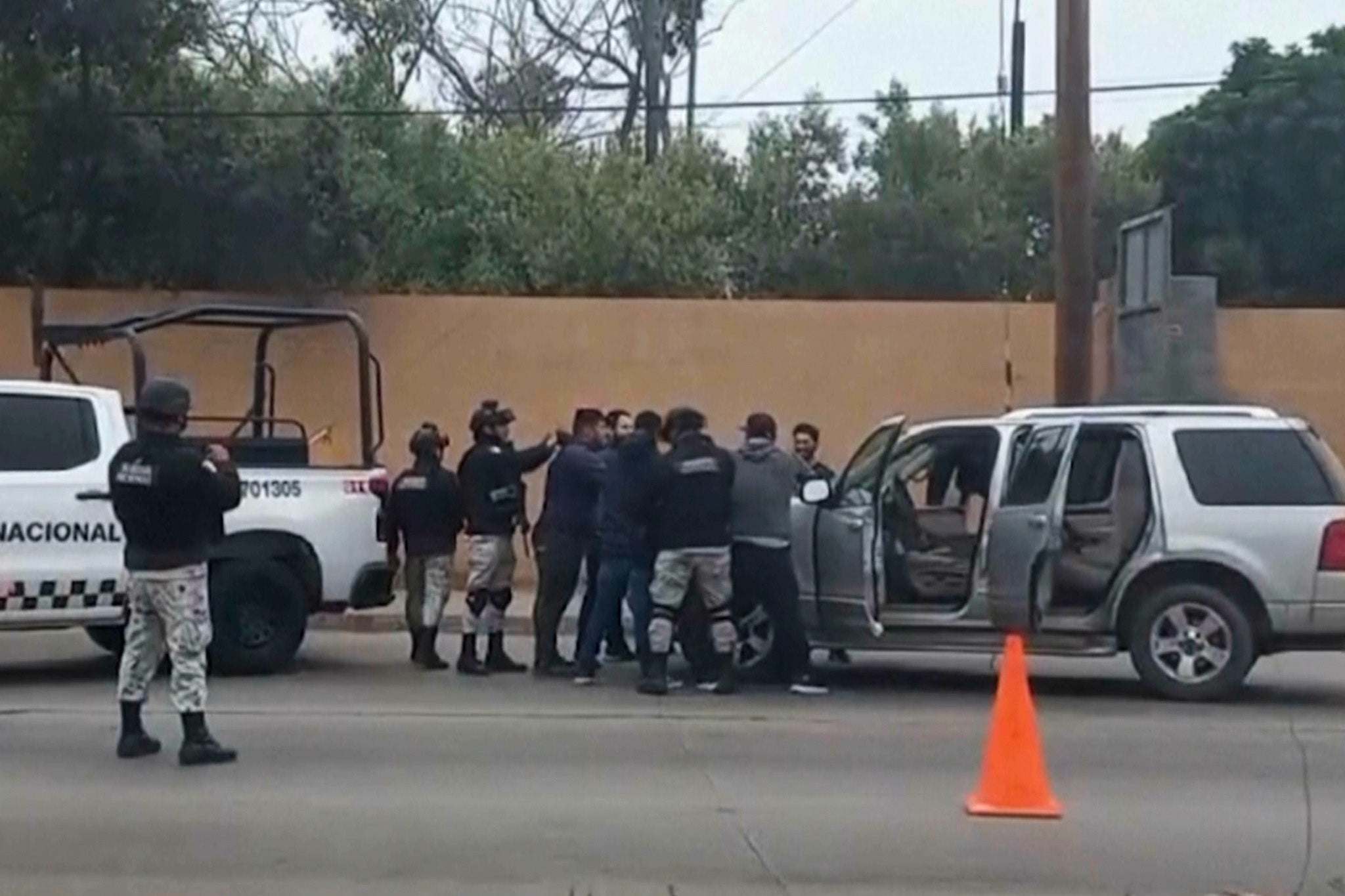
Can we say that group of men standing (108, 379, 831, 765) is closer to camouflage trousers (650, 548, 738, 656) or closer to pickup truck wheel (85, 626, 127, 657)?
camouflage trousers (650, 548, 738, 656)

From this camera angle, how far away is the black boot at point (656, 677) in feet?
48.9

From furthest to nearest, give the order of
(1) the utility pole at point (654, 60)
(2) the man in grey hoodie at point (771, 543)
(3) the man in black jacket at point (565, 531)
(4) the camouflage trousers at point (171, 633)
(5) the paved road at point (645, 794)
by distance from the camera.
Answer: (1) the utility pole at point (654, 60)
(3) the man in black jacket at point (565, 531)
(2) the man in grey hoodie at point (771, 543)
(4) the camouflage trousers at point (171, 633)
(5) the paved road at point (645, 794)

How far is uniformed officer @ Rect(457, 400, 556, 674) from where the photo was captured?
16.0 m

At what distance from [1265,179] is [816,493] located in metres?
25.2

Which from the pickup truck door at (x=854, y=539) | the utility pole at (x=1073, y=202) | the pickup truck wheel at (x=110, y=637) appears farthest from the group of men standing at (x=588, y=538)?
the utility pole at (x=1073, y=202)

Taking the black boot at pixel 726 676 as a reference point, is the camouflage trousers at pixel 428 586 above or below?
above

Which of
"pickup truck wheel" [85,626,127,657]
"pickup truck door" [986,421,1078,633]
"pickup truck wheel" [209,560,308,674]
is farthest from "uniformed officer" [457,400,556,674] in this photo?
"pickup truck door" [986,421,1078,633]

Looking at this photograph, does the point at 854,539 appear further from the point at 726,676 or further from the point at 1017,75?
the point at 1017,75

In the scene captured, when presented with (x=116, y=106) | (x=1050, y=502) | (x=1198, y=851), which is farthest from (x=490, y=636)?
(x=116, y=106)

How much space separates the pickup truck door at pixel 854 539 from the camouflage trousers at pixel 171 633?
4728mm

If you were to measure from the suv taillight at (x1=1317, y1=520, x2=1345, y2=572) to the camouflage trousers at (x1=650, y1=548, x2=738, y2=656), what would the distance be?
3.65 metres

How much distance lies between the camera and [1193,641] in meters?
15.0

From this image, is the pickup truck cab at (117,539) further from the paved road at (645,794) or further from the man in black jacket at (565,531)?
the man in black jacket at (565,531)

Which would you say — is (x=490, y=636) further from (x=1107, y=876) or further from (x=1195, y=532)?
(x=1107, y=876)
